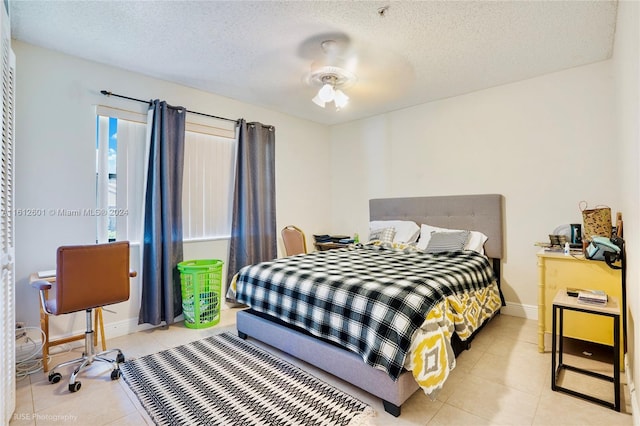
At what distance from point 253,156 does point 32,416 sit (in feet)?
9.68

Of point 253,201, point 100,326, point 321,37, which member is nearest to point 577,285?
point 321,37

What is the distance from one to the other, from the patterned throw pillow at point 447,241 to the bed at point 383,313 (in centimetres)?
10

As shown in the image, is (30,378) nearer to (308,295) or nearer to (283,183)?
(308,295)

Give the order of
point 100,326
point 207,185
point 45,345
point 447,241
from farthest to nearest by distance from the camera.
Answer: point 207,185, point 447,241, point 100,326, point 45,345

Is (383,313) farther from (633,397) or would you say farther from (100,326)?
(100,326)

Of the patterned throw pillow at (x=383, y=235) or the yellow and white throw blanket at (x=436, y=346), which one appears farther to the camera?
the patterned throw pillow at (x=383, y=235)

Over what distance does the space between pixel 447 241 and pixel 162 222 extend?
2909mm

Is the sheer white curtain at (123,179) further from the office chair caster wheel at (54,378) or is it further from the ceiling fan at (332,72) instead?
the ceiling fan at (332,72)

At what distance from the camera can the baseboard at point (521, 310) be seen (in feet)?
10.6

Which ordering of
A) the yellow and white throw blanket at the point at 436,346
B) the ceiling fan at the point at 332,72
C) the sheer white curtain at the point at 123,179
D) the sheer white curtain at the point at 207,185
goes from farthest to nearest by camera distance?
the sheer white curtain at the point at 207,185
the sheer white curtain at the point at 123,179
the ceiling fan at the point at 332,72
the yellow and white throw blanket at the point at 436,346

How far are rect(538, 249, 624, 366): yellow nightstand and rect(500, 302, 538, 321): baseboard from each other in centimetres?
70

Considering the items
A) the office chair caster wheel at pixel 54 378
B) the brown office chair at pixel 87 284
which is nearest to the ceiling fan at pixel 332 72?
the brown office chair at pixel 87 284

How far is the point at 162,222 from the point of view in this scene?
3096mm

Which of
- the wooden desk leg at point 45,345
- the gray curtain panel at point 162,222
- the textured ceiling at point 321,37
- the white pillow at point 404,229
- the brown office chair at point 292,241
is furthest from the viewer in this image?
the brown office chair at point 292,241
